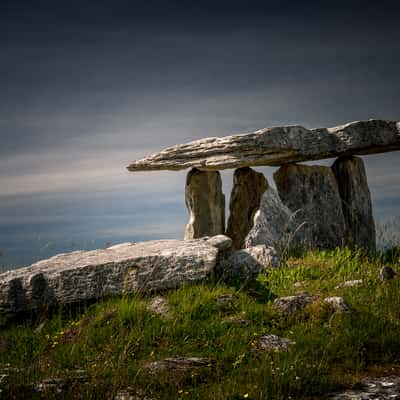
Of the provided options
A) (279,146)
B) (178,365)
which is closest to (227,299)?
(178,365)

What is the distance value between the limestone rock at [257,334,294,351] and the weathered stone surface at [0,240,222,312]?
261 centimetres

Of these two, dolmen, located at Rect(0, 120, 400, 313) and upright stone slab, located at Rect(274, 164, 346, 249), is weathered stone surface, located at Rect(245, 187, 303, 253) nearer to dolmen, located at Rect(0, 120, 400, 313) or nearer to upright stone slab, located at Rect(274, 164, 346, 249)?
dolmen, located at Rect(0, 120, 400, 313)

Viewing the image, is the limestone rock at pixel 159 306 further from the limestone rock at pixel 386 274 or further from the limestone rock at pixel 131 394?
the limestone rock at pixel 386 274

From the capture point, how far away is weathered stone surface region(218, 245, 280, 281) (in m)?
11.7

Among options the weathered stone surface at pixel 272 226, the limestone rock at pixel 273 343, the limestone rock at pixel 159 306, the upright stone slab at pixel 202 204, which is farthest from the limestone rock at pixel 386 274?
the upright stone slab at pixel 202 204

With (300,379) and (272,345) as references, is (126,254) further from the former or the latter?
(300,379)

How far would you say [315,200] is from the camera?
15812mm

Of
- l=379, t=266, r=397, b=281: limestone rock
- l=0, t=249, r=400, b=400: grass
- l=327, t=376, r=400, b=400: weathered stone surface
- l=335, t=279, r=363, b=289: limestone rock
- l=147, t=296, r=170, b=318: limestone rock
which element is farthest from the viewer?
l=379, t=266, r=397, b=281: limestone rock

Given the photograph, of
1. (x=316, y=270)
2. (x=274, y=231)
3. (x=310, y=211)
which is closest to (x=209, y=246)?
(x=316, y=270)

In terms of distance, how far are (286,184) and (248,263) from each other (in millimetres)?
4593

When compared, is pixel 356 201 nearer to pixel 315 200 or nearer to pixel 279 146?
pixel 315 200

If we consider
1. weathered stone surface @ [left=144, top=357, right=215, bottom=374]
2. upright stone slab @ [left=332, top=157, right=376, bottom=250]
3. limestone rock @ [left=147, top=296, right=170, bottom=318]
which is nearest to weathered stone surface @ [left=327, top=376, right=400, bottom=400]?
weathered stone surface @ [left=144, top=357, right=215, bottom=374]

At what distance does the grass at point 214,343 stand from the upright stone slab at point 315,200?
13.9 ft

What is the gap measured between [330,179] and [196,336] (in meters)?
8.93
